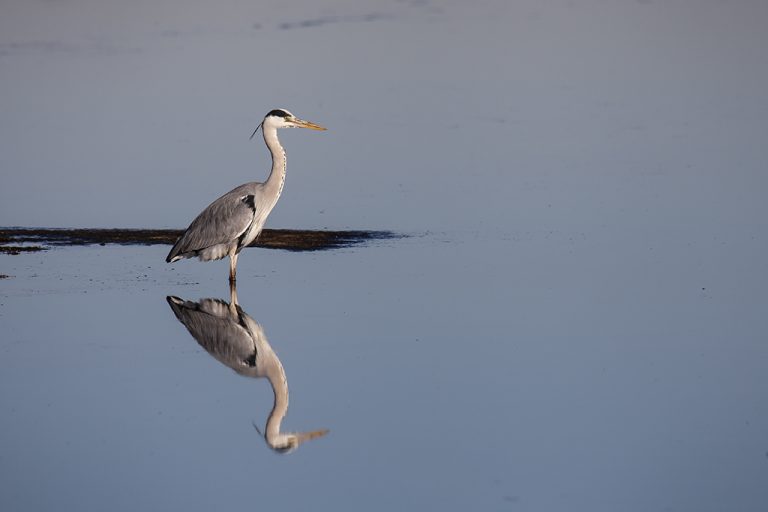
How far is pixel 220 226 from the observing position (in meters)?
12.1

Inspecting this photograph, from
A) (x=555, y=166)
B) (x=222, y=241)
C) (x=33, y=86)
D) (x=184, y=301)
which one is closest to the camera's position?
(x=184, y=301)

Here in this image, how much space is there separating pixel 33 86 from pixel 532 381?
1689cm

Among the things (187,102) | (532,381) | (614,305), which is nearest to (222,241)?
(614,305)

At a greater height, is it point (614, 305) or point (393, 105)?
point (393, 105)

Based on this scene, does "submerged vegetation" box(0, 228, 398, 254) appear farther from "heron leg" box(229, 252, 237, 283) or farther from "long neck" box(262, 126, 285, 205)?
"heron leg" box(229, 252, 237, 283)

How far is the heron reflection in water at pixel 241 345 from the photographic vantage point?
23.8 feet

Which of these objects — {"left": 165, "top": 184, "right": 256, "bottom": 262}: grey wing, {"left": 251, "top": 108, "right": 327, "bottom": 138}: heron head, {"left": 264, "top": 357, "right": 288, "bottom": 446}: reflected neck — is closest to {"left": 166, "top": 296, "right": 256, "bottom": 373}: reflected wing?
{"left": 264, "top": 357, "right": 288, "bottom": 446}: reflected neck

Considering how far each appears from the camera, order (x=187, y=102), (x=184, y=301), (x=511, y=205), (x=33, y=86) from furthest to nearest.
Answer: (x=33, y=86) → (x=187, y=102) → (x=511, y=205) → (x=184, y=301)

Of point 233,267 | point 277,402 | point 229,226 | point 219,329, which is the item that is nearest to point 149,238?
point 229,226

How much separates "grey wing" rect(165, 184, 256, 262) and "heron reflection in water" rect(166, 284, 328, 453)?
649mm

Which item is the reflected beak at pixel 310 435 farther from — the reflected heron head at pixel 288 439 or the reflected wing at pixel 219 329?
the reflected wing at pixel 219 329

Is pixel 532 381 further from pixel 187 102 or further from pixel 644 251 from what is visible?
pixel 187 102

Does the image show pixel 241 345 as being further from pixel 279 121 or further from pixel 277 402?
pixel 279 121

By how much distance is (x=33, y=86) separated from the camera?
76.7 feet
